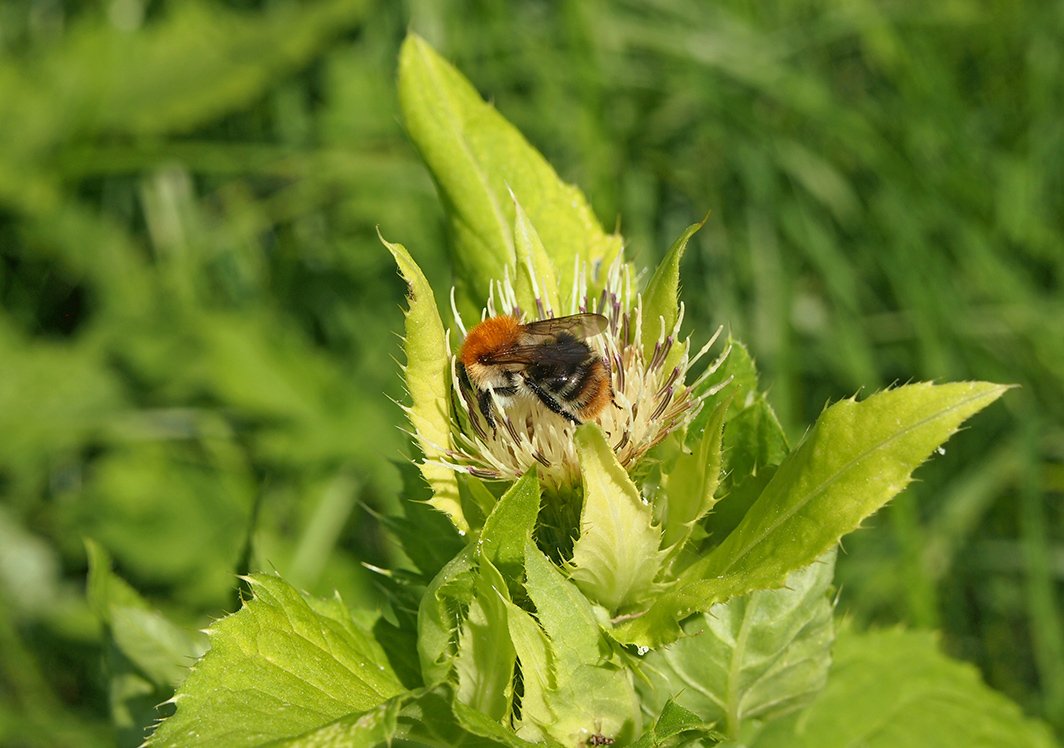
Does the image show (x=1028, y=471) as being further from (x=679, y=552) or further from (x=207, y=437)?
(x=207, y=437)

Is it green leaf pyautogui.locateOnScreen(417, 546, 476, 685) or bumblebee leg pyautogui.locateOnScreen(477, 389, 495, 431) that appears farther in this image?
bumblebee leg pyautogui.locateOnScreen(477, 389, 495, 431)

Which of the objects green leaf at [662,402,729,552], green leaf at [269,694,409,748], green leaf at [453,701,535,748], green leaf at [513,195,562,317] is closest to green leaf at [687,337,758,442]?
green leaf at [662,402,729,552]

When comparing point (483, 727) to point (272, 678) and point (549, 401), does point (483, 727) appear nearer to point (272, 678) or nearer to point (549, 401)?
point (272, 678)

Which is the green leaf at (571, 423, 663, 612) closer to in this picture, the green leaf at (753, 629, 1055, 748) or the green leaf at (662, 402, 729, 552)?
the green leaf at (662, 402, 729, 552)

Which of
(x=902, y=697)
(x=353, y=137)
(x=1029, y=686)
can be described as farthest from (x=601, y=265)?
(x=353, y=137)

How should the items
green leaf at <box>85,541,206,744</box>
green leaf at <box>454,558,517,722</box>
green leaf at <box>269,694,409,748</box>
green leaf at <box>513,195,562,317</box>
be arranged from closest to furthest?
green leaf at <box>269,694,409,748</box> → green leaf at <box>454,558,517,722</box> → green leaf at <box>513,195,562,317</box> → green leaf at <box>85,541,206,744</box>

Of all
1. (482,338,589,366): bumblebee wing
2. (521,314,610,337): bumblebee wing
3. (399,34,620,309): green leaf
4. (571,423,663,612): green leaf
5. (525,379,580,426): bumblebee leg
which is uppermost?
(399,34,620,309): green leaf

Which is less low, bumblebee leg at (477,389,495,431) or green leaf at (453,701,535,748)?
bumblebee leg at (477,389,495,431)

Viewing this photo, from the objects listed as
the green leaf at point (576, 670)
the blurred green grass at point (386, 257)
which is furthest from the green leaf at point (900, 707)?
the blurred green grass at point (386, 257)

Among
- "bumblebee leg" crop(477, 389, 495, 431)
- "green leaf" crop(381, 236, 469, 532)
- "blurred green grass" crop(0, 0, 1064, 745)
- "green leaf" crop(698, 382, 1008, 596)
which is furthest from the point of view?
"blurred green grass" crop(0, 0, 1064, 745)
